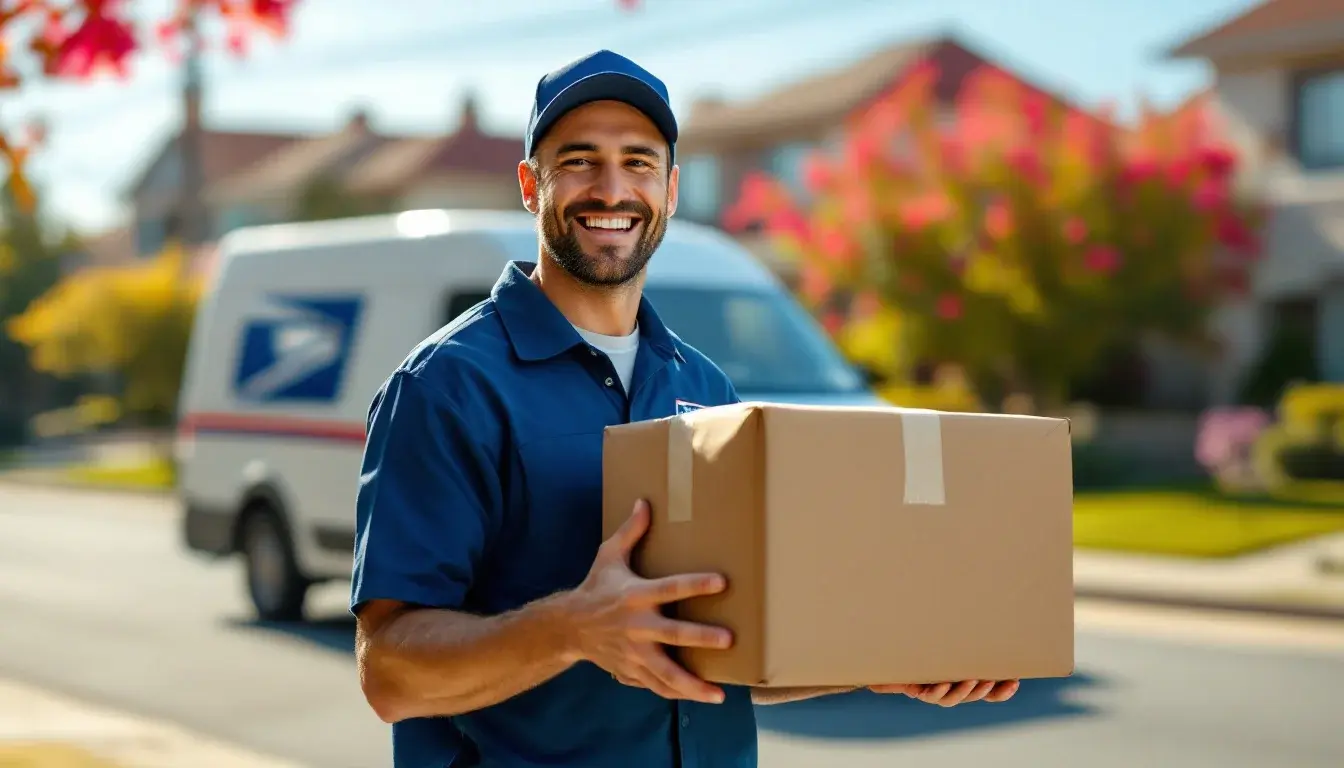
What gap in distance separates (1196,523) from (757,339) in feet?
29.7

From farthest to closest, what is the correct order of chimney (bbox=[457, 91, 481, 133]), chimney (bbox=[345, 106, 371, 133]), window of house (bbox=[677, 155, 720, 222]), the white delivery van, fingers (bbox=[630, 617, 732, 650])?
chimney (bbox=[345, 106, 371, 133]) → chimney (bbox=[457, 91, 481, 133]) → window of house (bbox=[677, 155, 720, 222]) → the white delivery van → fingers (bbox=[630, 617, 732, 650])

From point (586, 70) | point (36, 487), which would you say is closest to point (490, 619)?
point (586, 70)

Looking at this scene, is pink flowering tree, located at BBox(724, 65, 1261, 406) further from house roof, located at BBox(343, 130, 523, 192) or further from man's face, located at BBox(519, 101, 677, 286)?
house roof, located at BBox(343, 130, 523, 192)

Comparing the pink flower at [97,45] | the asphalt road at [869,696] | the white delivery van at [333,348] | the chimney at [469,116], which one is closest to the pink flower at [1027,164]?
the asphalt road at [869,696]

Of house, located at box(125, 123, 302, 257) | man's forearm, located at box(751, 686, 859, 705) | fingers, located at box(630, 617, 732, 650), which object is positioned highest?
house, located at box(125, 123, 302, 257)

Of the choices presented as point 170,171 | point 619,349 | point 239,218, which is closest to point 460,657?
point 619,349

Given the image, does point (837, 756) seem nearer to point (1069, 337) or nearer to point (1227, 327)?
point (1069, 337)

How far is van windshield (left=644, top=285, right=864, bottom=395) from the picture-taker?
34.1ft

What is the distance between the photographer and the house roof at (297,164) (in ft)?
201

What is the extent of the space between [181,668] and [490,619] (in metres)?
9.03

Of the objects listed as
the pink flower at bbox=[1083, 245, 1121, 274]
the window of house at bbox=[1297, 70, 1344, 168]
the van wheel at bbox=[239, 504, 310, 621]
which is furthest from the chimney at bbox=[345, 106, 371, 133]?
the van wheel at bbox=[239, 504, 310, 621]

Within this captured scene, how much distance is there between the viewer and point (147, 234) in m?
69.3

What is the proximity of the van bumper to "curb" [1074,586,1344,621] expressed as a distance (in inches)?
239

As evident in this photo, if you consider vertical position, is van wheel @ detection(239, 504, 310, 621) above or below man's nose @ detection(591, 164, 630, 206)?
above
